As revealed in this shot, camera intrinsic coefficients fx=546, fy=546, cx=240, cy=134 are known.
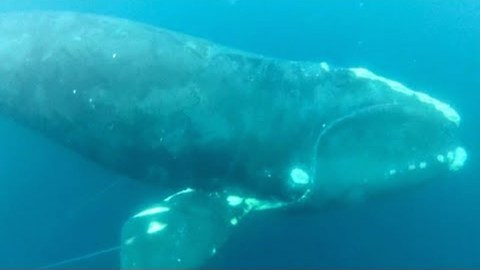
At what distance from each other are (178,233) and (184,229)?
105mm

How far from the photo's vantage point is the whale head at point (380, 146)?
26.6 ft

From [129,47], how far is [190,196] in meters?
2.58

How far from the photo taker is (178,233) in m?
8.08

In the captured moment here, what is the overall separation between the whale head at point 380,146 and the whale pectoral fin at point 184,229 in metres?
1.05

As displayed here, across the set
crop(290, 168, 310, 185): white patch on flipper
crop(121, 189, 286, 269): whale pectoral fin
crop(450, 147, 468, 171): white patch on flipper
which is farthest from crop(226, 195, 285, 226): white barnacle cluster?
crop(450, 147, 468, 171): white patch on flipper

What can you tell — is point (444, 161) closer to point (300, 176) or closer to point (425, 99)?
point (425, 99)

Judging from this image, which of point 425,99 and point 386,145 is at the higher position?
point 425,99

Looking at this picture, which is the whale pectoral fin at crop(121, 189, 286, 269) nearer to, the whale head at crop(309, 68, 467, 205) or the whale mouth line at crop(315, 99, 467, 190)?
the whale head at crop(309, 68, 467, 205)

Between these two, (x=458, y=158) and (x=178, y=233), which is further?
(x=458, y=158)

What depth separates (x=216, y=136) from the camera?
837 centimetres

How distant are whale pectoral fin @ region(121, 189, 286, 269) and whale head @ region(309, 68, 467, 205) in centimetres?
105

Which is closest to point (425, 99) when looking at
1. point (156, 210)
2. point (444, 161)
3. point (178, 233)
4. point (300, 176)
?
point (444, 161)

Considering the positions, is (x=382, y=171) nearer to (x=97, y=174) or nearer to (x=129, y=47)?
(x=129, y=47)

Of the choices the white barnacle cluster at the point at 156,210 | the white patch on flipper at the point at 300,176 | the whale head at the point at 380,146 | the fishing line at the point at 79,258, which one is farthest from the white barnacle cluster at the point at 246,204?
the fishing line at the point at 79,258
